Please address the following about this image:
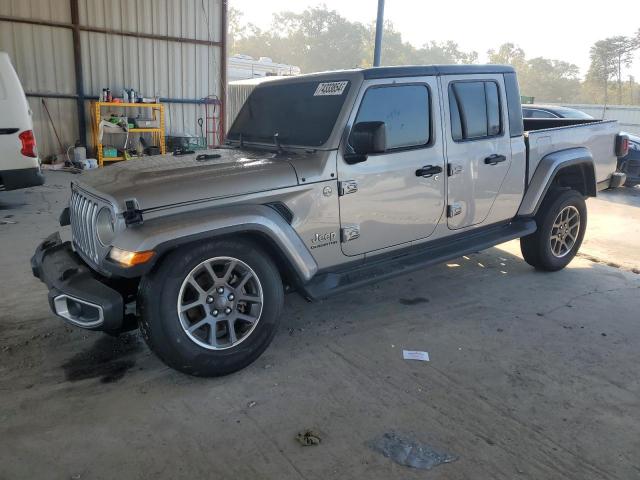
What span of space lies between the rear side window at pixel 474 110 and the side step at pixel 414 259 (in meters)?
0.87

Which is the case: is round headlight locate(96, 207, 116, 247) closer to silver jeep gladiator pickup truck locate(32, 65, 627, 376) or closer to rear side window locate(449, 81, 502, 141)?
silver jeep gladiator pickup truck locate(32, 65, 627, 376)

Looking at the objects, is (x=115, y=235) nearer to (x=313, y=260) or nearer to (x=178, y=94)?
(x=313, y=260)

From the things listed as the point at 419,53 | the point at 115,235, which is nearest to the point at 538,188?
the point at 115,235

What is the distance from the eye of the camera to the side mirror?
346cm

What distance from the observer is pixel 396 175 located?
3850mm

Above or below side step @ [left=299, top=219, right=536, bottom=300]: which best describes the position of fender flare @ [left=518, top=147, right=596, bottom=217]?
above

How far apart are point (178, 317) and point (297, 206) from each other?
1.02 meters

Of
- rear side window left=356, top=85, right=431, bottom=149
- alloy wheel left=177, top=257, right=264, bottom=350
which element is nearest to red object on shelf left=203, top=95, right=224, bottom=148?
rear side window left=356, top=85, right=431, bottom=149

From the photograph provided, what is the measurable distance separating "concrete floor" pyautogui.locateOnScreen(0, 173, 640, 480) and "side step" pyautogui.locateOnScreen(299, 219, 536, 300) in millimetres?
474

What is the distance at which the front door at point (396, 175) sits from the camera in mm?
3680

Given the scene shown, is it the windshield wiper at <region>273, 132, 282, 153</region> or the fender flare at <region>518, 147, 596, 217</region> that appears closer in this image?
the windshield wiper at <region>273, 132, 282, 153</region>

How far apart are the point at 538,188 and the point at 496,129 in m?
0.76

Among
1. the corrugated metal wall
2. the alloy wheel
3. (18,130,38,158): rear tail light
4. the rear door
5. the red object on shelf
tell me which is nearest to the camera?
the alloy wheel

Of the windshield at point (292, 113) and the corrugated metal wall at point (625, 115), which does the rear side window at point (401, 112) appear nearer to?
the windshield at point (292, 113)
